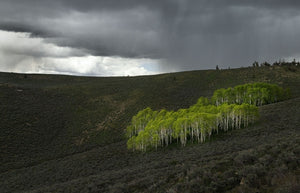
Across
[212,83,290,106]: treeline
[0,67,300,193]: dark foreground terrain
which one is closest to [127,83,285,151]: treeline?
[0,67,300,193]: dark foreground terrain

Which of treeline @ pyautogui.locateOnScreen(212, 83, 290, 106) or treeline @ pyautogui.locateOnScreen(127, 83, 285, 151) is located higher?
treeline @ pyautogui.locateOnScreen(212, 83, 290, 106)

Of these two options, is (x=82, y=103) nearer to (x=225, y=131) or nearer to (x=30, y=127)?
(x=30, y=127)

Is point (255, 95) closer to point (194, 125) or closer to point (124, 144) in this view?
point (194, 125)

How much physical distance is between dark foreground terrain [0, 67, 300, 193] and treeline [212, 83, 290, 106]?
7.16 meters

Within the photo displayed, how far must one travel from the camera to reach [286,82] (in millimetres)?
99438

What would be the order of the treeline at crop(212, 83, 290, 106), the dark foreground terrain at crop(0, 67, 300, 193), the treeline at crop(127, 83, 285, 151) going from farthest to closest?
the treeline at crop(212, 83, 290, 106) < the treeline at crop(127, 83, 285, 151) < the dark foreground terrain at crop(0, 67, 300, 193)

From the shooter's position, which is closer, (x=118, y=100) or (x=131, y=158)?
(x=131, y=158)

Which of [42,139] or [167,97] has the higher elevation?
[167,97]

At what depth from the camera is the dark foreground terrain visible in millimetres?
13613

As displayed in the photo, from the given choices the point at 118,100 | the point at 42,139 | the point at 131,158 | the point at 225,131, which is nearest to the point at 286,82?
the point at 225,131

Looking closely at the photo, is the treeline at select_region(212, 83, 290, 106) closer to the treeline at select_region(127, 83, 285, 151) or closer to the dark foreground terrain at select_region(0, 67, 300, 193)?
the dark foreground terrain at select_region(0, 67, 300, 193)

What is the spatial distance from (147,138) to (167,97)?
52535 mm

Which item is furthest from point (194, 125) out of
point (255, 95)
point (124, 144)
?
point (255, 95)

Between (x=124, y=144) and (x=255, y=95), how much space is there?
159ft
